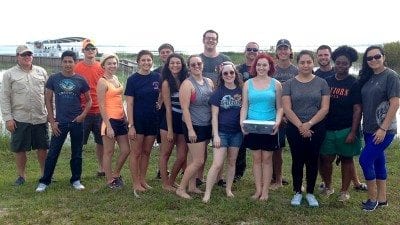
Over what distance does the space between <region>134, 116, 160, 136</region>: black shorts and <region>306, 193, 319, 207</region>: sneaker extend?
2.10 metres

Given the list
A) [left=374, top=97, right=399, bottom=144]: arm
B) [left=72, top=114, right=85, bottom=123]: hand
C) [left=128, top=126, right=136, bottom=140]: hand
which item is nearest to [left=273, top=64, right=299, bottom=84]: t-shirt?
[left=374, top=97, right=399, bottom=144]: arm

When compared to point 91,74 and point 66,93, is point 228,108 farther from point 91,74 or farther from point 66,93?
point 91,74

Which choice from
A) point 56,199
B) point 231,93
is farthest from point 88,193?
point 231,93

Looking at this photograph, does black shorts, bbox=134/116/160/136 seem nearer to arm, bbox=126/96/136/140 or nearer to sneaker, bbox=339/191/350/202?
arm, bbox=126/96/136/140

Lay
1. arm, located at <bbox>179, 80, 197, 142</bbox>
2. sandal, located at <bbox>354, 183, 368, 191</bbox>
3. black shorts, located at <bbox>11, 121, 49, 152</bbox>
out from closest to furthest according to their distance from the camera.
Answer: arm, located at <bbox>179, 80, 197, 142</bbox> < sandal, located at <bbox>354, 183, 368, 191</bbox> < black shorts, located at <bbox>11, 121, 49, 152</bbox>

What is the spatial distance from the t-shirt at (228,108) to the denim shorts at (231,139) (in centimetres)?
5

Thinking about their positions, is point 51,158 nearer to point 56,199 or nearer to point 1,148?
point 56,199

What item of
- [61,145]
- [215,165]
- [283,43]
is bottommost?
[215,165]

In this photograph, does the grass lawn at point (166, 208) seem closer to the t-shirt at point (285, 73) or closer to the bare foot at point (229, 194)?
the bare foot at point (229, 194)

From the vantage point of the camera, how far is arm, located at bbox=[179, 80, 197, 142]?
549 cm

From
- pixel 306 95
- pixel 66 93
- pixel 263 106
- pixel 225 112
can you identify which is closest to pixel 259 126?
pixel 263 106

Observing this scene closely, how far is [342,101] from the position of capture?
547cm

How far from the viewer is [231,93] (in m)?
5.55

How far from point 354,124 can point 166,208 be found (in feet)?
8.07
